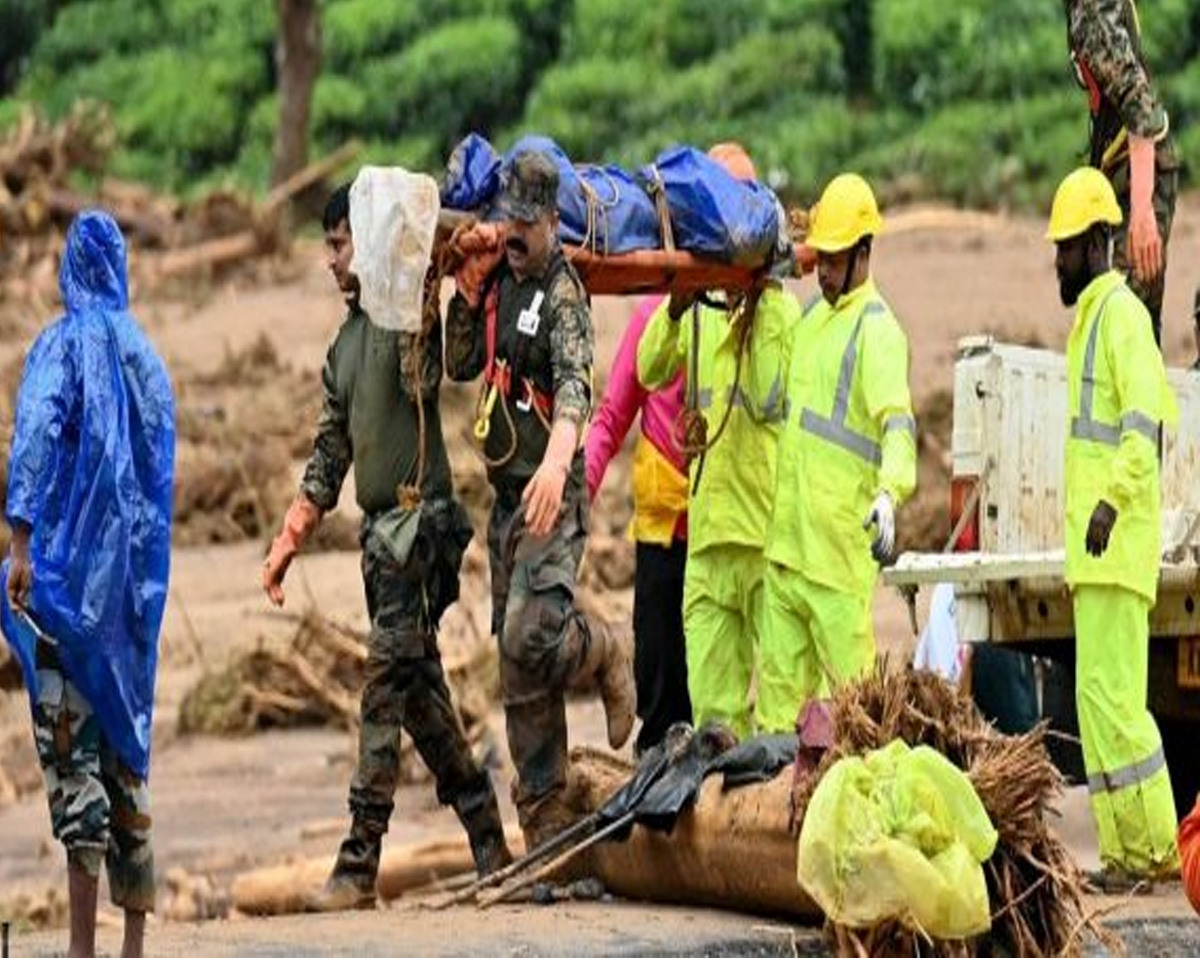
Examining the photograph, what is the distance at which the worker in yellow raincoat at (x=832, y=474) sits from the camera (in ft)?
44.5

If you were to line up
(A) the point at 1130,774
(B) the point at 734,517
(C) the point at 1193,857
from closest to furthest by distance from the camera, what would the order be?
(C) the point at 1193,857 < (A) the point at 1130,774 < (B) the point at 734,517

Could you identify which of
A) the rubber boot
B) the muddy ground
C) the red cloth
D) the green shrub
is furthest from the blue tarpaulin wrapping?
the green shrub

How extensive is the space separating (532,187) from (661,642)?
1.89 m

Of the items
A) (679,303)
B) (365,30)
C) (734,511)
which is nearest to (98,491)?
Answer: (734,511)

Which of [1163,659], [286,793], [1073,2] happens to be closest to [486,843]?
[1163,659]

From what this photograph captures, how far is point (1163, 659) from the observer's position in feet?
45.8

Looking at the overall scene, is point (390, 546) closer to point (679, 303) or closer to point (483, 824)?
point (483, 824)

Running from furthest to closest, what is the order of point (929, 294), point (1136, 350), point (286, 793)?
point (929, 294), point (286, 793), point (1136, 350)

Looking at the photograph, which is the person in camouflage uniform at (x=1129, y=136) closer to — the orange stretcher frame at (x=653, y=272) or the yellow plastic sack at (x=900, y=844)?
the orange stretcher frame at (x=653, y=272)

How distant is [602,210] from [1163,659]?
84.1 inches

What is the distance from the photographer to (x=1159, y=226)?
14555mm

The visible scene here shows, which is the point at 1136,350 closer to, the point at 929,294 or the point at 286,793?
the point at 286,793

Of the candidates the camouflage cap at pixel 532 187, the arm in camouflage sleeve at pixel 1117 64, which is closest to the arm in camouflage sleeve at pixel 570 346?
the camouflage cap at pixel 532 187

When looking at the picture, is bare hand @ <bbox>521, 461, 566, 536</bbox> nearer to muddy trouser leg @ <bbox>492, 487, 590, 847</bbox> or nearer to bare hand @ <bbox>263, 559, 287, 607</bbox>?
muddy trouser leg @ <bbox>492, 487, 590, 847</bbox>
